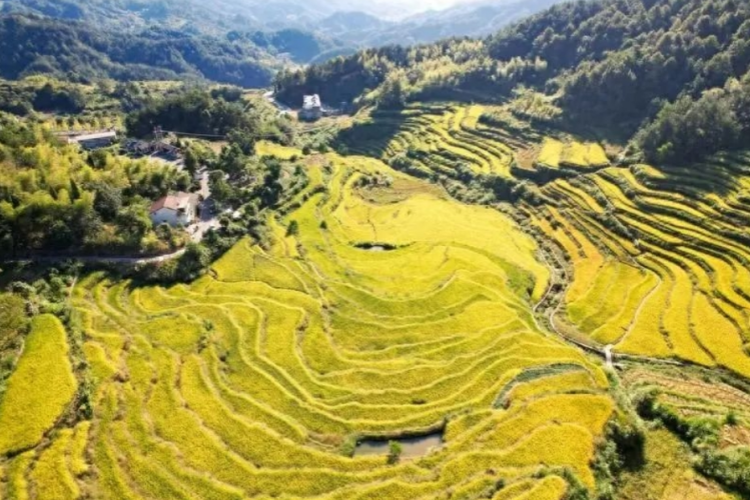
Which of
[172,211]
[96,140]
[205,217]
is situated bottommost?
[96,140]

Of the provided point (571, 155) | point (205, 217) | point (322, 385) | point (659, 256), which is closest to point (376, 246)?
point (205, 217)

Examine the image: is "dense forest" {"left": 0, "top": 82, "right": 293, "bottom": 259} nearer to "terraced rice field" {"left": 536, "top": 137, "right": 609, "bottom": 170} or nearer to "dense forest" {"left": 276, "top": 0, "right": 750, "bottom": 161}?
"terraced rice field" {"left": 536, "top": 137, "right": 609, "bottom": 170}

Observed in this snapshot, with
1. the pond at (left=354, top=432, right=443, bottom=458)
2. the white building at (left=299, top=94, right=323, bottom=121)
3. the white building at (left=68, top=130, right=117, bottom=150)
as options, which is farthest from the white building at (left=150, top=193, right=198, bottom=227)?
the white building at (left=299, top=94, right=323, bottom=121)

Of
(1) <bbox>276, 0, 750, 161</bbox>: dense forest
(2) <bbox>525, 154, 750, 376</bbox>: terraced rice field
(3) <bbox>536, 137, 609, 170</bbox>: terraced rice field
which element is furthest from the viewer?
(3) <bbox>536, 137, 609, 170</bbox>: terraced rice field

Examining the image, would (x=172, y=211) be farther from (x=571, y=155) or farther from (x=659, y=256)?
(x=571, y=155)

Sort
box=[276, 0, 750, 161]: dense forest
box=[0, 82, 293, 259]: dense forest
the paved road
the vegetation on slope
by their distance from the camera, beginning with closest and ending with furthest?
1. the vegetation on slope
2. box=[0, 82, 293, 259]: dense forest
3. the paved road
4. box=[276, 0, 750, 161]: dense forest

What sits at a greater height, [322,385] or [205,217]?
[322,385]

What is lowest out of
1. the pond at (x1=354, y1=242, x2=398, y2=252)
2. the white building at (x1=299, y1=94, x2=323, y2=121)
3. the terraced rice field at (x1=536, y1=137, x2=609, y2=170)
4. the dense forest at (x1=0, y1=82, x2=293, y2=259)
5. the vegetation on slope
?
the white building at (x1=299, y1=94, x2=323, y2=121)
